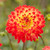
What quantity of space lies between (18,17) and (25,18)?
0.03 m

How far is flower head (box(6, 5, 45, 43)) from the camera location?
685mm

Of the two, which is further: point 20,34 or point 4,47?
→ point 4,47

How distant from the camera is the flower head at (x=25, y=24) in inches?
27.0

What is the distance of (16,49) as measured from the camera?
1.12 metres

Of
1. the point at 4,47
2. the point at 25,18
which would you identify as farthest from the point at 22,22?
the point at 4,47

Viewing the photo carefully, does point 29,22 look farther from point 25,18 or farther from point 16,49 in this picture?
point 16,49

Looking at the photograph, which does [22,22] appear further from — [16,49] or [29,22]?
[16,49]

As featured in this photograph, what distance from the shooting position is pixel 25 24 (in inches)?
28.9

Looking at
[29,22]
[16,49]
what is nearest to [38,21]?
[29,22]

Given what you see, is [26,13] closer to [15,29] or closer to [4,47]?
[15,29]

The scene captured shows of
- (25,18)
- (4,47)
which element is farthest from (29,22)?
(4,47)

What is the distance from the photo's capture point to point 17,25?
70 cm

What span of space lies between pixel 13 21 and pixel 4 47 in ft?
1.38

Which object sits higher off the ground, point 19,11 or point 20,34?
point 19,11
